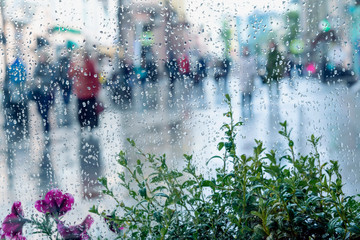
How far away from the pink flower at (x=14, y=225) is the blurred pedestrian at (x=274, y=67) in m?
0.59

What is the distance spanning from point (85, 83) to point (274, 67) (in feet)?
1.37

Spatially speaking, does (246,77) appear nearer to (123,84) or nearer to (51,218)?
(123,84)

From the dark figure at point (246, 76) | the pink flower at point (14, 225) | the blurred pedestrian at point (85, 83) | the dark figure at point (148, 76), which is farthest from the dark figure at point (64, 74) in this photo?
the dark figure at point (246, 76)

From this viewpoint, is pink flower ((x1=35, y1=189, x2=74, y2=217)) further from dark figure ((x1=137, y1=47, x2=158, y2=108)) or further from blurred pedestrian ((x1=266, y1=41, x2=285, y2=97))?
blurred pedestrian ((x1=266, y1=41, x2=285, y2=97))

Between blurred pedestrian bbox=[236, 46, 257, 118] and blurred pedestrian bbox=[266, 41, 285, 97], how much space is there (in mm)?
32

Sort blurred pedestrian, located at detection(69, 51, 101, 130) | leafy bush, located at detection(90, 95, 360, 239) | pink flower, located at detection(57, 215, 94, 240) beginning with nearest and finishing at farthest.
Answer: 1. leafy bush, located at detection(90, 95, 360, 239)
2. pink flower, located at detection(57, 215, 94, 240)
3. blurred pedestrian, located at detection(69, 51, 101, 130)

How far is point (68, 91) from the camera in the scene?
3.14ft

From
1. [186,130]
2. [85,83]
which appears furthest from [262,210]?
[85,83]

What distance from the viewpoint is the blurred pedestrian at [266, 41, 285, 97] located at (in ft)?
3.09

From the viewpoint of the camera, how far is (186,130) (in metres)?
0.96

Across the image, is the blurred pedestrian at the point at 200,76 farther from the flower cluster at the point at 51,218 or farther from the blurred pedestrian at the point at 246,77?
the flower cluster at the point at 51,218

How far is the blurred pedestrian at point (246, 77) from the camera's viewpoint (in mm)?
937

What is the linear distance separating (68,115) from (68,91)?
6 cm

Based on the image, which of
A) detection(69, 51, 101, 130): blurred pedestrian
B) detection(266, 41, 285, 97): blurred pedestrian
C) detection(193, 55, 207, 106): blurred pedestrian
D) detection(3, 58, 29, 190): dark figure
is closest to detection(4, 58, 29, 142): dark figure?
detection(3, 58, 29, 190): dark figure
